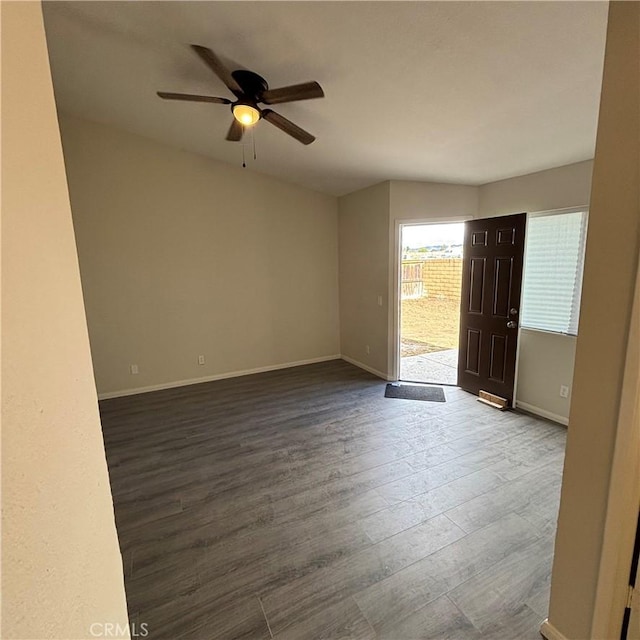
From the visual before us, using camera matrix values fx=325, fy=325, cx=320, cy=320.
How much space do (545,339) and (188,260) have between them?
4255mm

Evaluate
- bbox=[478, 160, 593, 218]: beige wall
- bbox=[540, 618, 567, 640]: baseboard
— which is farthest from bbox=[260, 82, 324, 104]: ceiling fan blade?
bbox=[540, 618, 567, 640]: baseboard

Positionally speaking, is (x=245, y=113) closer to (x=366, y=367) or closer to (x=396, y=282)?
(x=396, y=282)

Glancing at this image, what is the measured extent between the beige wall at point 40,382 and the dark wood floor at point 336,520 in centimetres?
115

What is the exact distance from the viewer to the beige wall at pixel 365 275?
14.1 ft

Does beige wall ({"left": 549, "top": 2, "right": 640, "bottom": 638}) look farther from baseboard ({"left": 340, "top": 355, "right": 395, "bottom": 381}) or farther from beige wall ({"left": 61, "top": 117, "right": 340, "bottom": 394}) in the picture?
beige wall ({"left": 61, "top": 117, "right": 340, "bottom": 394})

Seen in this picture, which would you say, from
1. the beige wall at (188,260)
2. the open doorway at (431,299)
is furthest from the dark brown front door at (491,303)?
the beige wall at (188,260)

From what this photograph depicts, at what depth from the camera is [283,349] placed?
507 centimetres

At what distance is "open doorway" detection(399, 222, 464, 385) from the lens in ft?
19.4

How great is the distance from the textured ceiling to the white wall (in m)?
0.16

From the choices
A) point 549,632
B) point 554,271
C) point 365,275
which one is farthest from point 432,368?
point 549,632

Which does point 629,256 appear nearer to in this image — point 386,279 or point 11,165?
point 11,165

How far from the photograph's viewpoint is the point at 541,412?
133 inches

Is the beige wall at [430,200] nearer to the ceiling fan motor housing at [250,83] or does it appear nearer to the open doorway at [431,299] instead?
the open doorway at [431,299]
